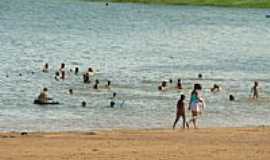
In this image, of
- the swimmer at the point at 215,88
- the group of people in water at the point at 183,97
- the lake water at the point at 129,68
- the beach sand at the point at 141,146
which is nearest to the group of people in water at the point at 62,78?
the group of people in water at the point at 183,97

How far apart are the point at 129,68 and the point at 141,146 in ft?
156

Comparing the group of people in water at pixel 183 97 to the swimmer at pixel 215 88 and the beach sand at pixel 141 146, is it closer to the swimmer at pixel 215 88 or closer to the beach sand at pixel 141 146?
the swimmer at pixel 215 88

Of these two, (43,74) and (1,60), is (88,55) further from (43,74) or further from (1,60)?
(43,74)

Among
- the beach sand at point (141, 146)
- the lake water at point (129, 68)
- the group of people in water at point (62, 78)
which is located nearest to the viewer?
the beach sand at point (141, 146)

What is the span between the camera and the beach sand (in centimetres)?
3172

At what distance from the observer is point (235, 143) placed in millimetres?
36156

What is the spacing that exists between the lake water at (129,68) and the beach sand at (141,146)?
25.0ft

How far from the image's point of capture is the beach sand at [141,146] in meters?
31.7

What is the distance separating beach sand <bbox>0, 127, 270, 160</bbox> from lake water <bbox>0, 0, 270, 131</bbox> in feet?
25.0

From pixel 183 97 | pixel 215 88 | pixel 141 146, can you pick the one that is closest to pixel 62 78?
pixel 215 88

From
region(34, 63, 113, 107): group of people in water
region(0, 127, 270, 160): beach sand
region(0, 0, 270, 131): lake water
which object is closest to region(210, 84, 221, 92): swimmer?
region(0, 0, 270, 131): lake water

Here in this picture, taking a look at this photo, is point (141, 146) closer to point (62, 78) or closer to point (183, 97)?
point (183, 97)

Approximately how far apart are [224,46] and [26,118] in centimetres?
6977

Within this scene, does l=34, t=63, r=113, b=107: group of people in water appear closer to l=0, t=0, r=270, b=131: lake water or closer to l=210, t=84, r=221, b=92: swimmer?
l=0, t=0, r=270, b=131: lake water
